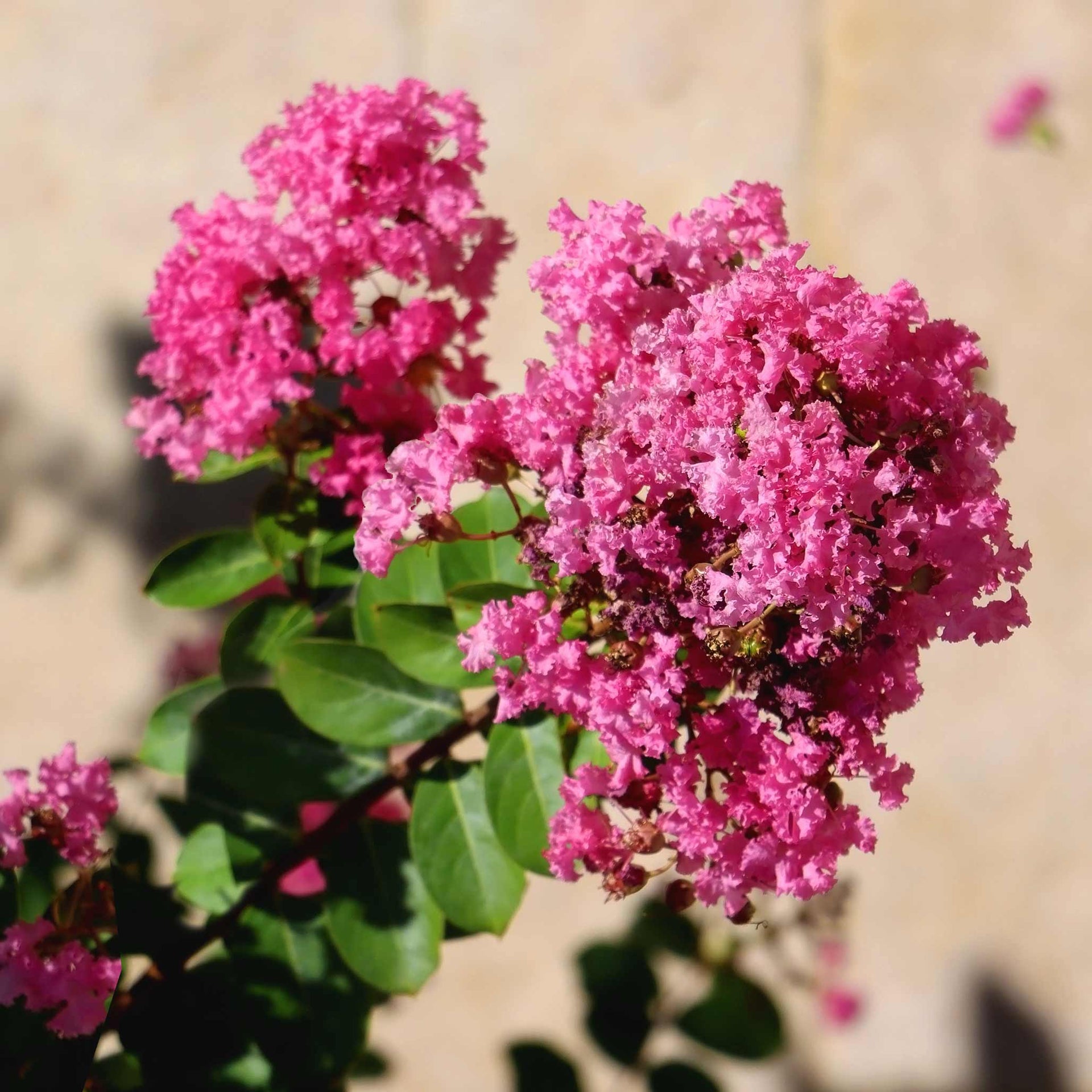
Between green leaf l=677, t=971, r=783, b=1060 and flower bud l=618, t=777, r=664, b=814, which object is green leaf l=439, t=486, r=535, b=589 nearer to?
flower bud l=618, t=777, r=664, b=814

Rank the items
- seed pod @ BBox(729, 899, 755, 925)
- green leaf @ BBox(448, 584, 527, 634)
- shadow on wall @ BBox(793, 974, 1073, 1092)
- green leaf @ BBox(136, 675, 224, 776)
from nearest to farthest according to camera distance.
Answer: seed pod @ BBox(729, 899, 755, 925), green leaf @ BBox(448, 584, 527, 634), green leaf @ BBox(136, 675, 224, 776), shadow on wall @ BBox(793, 974, 1073, 1092)

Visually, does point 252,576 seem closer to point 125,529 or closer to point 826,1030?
point 125,529

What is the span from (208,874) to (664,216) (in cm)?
177

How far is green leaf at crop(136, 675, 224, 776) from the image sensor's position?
1467 mm

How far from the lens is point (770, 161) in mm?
2631

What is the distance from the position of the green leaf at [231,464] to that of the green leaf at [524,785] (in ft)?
1.28

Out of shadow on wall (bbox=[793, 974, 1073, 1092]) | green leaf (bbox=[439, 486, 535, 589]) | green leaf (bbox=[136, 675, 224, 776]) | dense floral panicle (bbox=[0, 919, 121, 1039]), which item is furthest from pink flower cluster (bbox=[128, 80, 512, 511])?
shadow on wall (bbox=[793, 974, 1073, 1092])

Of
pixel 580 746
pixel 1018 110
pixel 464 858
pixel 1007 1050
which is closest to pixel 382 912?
pixel 464 858

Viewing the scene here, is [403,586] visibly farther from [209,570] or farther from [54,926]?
[54,926]

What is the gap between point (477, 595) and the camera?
1.07m

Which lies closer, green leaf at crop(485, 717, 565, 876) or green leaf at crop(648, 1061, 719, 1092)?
green leaf at crop(485, 717, 565, 876)

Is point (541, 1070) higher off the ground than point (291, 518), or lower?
lower

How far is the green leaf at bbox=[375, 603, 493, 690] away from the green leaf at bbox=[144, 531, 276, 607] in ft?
0.87

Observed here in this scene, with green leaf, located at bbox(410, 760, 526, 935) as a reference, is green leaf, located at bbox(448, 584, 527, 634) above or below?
above
